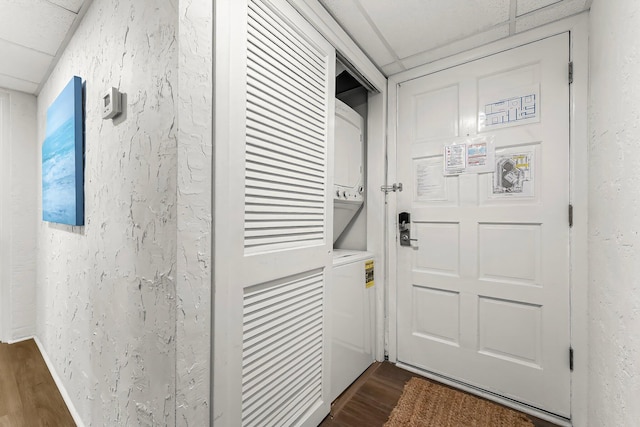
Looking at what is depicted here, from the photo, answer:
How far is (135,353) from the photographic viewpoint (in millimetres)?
946

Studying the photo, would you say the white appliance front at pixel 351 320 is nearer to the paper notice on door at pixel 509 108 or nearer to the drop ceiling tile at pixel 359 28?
the paper notice on door at pixel 509 108

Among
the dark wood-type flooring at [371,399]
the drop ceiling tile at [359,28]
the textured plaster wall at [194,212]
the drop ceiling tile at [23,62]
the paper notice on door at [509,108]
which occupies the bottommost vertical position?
the dark wood-type flooring at [371,399]

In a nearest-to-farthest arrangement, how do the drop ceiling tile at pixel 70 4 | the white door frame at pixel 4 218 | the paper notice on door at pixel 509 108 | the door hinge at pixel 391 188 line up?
the drop ceiling tile at pixel 70 4
the paper notice on door at pixel 509 108
the door hinge at pixel 391 188
the white door frame at pixel 4 218

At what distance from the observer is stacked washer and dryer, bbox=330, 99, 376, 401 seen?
1.58m

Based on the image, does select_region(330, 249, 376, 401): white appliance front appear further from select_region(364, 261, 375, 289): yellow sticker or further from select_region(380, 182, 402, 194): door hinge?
select_region(380, 182, 402, 194): door hinge

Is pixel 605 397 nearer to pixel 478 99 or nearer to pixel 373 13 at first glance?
pixel 478 99

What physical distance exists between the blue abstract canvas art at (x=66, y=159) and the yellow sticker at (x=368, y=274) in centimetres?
165

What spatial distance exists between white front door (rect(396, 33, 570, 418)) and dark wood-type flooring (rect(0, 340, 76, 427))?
7.16 ft

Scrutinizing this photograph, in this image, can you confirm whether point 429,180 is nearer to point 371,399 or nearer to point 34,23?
point 371,399

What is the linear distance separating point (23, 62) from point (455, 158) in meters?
3.01

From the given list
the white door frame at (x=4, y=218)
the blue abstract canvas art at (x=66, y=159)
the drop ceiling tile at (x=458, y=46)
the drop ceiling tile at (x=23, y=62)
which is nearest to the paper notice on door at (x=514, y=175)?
the drop ceiling tile at (x=458, y=46)

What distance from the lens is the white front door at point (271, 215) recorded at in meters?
0.91

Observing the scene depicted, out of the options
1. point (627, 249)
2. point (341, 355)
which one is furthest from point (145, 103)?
point (627, 249)

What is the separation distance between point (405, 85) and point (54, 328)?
10.0 feet
